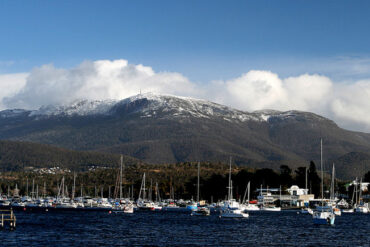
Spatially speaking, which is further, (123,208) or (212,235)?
(123,208)

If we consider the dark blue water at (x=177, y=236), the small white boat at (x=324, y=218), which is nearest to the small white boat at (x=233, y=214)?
the small white boat at (x=324, y=218)

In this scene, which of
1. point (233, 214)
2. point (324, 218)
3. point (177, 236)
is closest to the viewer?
point (177, 236)

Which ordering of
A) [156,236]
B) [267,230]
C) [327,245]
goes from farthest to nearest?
[267,230] < [156,236] < [327,245]

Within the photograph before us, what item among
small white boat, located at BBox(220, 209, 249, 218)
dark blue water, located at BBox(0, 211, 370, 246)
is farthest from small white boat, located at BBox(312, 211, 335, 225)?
small white boat, located at BBox(220, 209, 249, 218)

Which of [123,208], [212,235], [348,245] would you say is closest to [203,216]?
[123,208]

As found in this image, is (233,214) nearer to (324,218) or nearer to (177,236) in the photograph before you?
(324,218)

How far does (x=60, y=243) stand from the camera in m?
80.1

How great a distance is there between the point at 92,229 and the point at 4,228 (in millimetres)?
13378

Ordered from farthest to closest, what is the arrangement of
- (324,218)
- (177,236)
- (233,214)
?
1. (233,214)
2. (324,218)
3. (177,236)

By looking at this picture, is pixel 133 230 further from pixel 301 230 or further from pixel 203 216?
pixel 203 216

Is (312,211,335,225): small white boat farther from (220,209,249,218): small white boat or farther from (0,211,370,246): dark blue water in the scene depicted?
(220,209,249,218): small white boat

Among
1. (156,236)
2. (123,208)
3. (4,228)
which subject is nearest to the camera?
(156,236)

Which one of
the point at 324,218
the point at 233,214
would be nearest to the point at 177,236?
the point at 324,218

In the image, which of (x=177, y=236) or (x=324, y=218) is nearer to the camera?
(x=177, y=236)
